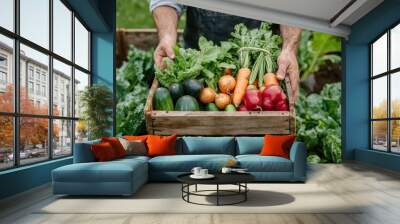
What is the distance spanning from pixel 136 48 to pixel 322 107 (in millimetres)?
4359

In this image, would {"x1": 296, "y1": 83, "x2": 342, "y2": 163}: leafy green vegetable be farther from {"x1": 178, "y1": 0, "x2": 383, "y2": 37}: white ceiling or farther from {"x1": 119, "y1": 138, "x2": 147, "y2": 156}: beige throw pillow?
{"x1": 119, "y1": 138, "x2": 147, "y2": 156}: beige throw pillow

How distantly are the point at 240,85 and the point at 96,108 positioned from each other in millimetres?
2378

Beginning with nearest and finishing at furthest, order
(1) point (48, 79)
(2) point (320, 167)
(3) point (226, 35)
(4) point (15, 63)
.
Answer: (4) point (15, 63), (1) point (48, 79), (2) point (320, 167), (3) point (226, 35)

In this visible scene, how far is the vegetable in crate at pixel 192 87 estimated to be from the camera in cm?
630

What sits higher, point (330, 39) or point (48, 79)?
point (330, 39)

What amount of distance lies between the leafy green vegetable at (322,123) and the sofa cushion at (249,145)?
78.5 inches

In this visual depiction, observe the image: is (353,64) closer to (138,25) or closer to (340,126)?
(340,126)

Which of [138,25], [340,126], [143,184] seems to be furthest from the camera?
[138,25]

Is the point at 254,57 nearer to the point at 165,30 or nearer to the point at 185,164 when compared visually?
the point at 165,30

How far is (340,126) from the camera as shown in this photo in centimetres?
880

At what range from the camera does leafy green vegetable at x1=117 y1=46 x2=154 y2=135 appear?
7.38 meters

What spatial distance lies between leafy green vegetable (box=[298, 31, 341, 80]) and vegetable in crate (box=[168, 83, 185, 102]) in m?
4.05

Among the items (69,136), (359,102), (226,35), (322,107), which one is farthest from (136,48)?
(359,102)

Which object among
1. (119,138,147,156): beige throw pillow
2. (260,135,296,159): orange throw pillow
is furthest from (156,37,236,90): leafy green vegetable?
(260,135,296,159): orange throw pillow
